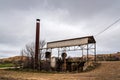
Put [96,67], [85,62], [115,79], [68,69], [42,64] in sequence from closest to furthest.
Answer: [115,79] → [96,67] → [85,62] → [68,69] → [42,64]

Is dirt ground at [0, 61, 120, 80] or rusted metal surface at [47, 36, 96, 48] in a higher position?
rusted metal surface at [47, 36, 96, 48]

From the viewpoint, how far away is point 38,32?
43.9 m

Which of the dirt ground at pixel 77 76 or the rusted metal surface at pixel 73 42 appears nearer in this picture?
the dirt ground at pixel 77 76

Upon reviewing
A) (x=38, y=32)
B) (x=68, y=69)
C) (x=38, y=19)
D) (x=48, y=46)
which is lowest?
(x=68, y=69)

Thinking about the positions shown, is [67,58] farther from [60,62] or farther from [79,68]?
[79,68]

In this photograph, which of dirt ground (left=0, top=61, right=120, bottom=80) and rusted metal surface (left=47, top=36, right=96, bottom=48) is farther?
rusted metal surface (left=47, top=36, right=96, bottom=48)

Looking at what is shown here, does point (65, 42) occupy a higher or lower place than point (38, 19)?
lower

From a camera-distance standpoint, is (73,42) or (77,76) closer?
(77,76)

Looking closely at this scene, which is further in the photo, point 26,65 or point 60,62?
point 26,65

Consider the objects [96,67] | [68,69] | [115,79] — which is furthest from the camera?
[68,69]

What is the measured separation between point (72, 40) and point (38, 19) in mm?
10237

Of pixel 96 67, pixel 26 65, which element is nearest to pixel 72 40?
pixel 96 67

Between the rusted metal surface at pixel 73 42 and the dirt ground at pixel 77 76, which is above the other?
the rusted metal surface at pixel 73 42

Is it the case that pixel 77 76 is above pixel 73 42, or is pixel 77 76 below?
below
